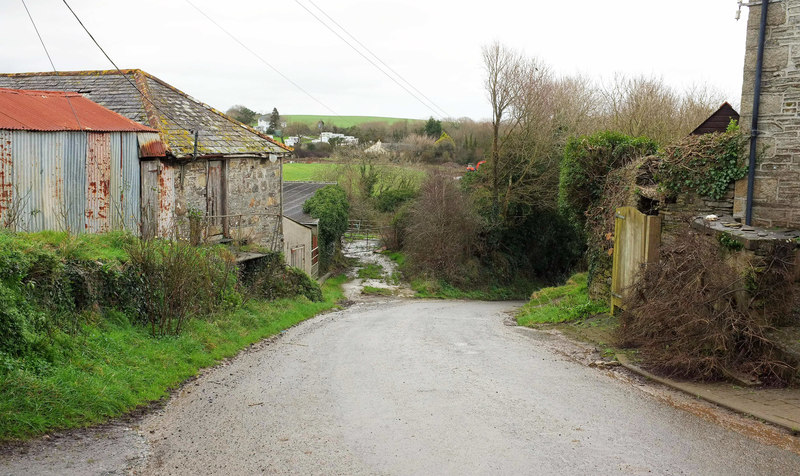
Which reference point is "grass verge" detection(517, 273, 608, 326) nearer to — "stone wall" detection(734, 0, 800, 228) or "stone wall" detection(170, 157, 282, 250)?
"stone wall" detection(734, 0, 800, 228)

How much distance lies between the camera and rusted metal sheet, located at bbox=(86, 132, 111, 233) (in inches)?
496

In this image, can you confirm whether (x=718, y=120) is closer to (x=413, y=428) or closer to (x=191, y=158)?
(x=191, y=158)

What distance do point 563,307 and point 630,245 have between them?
4.09 metres

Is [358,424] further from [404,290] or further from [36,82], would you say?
[404,290]

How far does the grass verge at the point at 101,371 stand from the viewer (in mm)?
6363

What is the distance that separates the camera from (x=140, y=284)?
1020 cm

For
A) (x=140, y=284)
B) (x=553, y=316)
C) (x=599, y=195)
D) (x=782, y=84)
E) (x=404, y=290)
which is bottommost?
(x=404, y=290)

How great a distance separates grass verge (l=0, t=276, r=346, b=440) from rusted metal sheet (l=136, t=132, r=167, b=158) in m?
4.46

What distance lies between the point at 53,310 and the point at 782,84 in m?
10.8

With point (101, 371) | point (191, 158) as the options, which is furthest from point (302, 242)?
point (101, 371)

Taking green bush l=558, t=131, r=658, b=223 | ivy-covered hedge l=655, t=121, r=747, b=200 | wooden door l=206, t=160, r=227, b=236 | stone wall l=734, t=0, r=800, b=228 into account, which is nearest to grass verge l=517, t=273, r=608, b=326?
green bush l=558, t=131, r=658, b=223

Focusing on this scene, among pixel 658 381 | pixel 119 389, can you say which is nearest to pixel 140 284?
pixel 119 389

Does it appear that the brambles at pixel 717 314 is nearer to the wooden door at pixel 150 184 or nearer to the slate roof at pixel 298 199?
the wooden door at pixel 150 184

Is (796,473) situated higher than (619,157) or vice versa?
(619,157)
